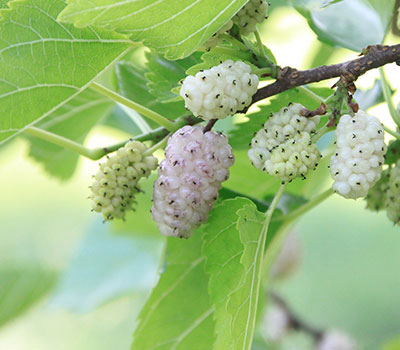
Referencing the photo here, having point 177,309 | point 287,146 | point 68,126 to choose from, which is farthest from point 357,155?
point 68,126

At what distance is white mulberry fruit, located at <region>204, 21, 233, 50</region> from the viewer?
76cm

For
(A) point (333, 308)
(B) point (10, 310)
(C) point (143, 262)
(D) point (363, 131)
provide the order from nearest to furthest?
(D) point (363, 131), (B) point (10, 310), (C) point (143, 262), (A) point (333, 308)

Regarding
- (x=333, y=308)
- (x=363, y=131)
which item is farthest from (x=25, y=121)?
(x=333, y=308)

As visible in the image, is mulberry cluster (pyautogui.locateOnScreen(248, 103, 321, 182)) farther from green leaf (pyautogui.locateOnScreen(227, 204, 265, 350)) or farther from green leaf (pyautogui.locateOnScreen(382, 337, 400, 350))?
green leaf (pyautogui.locateOnScreen(382, 337, 400, 350))

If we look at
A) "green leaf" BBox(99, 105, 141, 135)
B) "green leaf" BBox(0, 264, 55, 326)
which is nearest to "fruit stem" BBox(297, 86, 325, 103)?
"green leaf" BBox(99, 105, 141, 135)

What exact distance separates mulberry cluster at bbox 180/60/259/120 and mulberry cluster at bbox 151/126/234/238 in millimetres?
57

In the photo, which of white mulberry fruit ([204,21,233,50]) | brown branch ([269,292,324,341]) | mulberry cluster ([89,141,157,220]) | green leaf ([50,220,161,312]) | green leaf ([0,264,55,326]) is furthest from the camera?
brown branch ([269,292,324,341])

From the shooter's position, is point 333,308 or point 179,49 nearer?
point 179,49

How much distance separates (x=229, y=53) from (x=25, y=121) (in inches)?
10.9

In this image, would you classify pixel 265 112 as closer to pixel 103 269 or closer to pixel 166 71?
pixel 166 71

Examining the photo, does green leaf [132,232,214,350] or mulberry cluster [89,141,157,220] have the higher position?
mulberry cluster [89,141,157,220]

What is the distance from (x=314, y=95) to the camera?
0.92 meters

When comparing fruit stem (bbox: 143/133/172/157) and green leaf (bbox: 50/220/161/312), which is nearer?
fruit stem (bbox: 143/133/172/157)

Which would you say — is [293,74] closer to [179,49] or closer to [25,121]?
[179,49]
